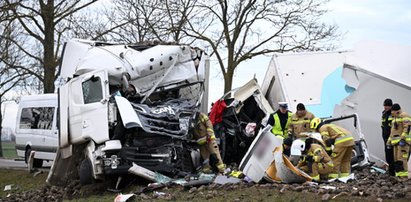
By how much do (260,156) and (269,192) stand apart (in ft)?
4.08

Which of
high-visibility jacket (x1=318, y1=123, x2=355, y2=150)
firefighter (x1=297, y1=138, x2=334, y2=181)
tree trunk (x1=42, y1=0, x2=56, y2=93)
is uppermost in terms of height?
tree trunk (x1=42, y1=0, x2=56, y2=93)

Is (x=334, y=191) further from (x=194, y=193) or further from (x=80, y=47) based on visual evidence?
(x=80, y=47)

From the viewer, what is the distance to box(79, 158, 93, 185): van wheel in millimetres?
10398

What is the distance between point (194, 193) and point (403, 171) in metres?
3.77

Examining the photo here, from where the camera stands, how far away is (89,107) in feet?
35.1

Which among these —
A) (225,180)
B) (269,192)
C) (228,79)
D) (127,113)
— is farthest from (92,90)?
(228,79)

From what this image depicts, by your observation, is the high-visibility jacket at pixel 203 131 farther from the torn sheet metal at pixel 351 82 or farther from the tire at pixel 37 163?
the tire at pixel 37 163

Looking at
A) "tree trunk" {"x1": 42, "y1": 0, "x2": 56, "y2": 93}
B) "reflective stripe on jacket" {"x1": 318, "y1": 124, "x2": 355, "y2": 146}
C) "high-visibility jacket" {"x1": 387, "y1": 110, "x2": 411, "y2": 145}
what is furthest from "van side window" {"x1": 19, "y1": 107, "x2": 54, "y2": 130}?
"high-visibility jacket" {"x1": 387, "y1": 110, "x2": 411, "y2": 145}

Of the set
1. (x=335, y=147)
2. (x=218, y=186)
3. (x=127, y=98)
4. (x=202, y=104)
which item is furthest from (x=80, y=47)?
(x=335, y=147)

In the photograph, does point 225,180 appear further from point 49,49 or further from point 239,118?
point 49,49

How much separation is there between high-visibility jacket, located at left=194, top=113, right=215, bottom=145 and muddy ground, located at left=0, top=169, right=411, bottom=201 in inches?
72.5

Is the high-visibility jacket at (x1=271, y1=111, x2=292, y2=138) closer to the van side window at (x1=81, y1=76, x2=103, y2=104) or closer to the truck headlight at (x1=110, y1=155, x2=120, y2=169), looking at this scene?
the truck headlight at (x1=110, y1=155, x2=120, y2=169)

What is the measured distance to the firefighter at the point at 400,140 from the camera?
417 inches

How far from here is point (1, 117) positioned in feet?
114
